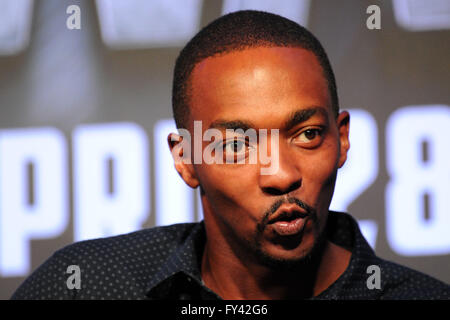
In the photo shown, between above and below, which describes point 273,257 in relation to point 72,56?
below

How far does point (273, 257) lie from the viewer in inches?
48.2

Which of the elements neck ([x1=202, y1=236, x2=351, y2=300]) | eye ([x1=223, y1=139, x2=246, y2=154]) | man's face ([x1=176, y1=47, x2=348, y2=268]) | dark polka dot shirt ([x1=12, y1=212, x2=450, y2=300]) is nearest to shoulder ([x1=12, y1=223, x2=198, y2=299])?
dark polka dot shirt ([x1=12, y1=212, x2=450, y2=300])

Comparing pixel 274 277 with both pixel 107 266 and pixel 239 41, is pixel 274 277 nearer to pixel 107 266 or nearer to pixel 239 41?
pixel 107 266

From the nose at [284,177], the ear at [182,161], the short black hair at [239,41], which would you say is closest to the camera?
the nose at [284,177]

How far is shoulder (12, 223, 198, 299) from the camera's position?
1467 millimetres

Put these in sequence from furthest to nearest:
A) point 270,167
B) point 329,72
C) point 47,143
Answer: point 47,143
point 329,72
point 270,167

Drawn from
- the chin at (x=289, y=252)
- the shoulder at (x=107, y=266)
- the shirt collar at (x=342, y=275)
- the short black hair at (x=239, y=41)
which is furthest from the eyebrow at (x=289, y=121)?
the shoulder at (x=107, y=266)

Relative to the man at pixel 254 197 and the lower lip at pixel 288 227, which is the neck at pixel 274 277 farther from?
the lower lip at pixel 288 227

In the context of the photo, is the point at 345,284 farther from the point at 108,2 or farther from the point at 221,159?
the point at 108,2

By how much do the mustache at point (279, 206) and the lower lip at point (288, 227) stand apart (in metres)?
0.02

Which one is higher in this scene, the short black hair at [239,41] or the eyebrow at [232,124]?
the short black hair at [239,41]

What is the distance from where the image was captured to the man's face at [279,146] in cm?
119

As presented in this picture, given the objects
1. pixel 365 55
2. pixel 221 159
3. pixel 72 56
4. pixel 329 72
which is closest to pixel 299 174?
pixel 221 159

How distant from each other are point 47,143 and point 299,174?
5.14 feet
